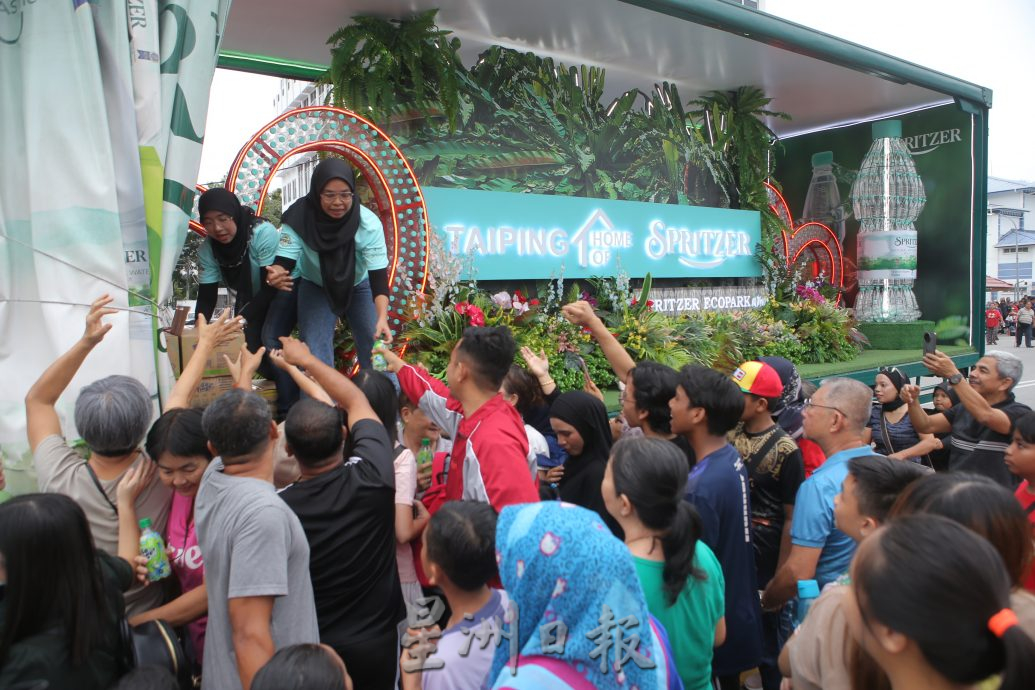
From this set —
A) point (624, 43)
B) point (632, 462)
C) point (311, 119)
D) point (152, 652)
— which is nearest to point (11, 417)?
point (152, 652)

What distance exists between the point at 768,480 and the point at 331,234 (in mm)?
2922

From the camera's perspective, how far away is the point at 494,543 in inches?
73.4

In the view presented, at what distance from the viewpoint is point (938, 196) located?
1043 cm

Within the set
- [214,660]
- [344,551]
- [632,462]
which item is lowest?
[214,660]

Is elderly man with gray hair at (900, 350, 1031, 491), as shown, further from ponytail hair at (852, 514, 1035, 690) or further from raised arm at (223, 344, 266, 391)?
raised arm at (223, 344, 266, 391)

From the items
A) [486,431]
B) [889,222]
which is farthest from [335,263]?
[889,222]

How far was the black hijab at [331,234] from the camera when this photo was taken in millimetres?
4512

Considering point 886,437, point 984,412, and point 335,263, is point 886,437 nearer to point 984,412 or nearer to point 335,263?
point 984,412

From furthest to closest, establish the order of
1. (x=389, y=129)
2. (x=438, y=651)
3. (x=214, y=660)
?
(x=389, y=129) < (x=214, y=660) < (x=438, y=651)

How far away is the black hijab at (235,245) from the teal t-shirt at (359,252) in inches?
8.9

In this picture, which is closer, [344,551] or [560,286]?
[344,551]

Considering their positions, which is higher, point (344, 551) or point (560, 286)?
point (560, 286)

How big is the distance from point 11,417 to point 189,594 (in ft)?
4.56

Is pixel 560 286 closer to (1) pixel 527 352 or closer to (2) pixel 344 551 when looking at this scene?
(1) pixel 527 352
